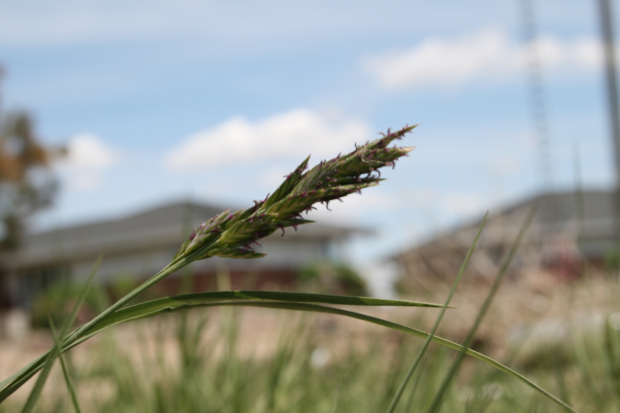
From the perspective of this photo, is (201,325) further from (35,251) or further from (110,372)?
(35,251)

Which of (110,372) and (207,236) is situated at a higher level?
(207,236)

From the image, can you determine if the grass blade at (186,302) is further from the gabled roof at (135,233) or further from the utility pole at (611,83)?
the gabled roof at (135,233)

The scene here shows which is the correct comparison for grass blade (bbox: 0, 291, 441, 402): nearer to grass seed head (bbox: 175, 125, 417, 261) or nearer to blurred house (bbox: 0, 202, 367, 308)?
grass seed head (bbox: 175, 125, 417, 261)

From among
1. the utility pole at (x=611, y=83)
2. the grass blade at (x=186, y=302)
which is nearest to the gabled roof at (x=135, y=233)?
the utility pole at (x=611, y=83)

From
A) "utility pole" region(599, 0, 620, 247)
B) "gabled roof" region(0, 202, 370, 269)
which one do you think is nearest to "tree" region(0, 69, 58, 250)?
"gabled roof" region(0, 202, 370, 269)

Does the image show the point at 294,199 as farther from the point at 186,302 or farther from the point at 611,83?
the point at 611,83

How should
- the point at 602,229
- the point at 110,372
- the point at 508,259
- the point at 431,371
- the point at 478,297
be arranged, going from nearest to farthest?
the point at 508,259 → the point at 431,371 → the point at 110,372 → the point at 478,297 → the point at 602,229

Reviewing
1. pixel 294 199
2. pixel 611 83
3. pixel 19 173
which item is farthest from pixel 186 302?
pixel 19 173

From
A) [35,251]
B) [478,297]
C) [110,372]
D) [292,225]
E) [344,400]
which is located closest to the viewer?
[292,225]

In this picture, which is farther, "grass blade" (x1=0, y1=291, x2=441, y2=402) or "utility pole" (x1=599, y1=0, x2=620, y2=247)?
"utility pole" (x1=599, y1=0, x2=620, y2=247)

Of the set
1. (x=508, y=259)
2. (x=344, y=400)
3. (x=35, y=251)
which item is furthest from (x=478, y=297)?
(x=35, y=251)

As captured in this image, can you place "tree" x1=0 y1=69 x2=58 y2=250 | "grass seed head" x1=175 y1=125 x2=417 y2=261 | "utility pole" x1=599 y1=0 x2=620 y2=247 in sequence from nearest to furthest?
"grass seed head" x1=175 y1=125 x2=417 y2=261 → "utility pole" x1=599 y1=0 x2=620 y2=247 → "tree" x1=0 y1=69 x2=58 y2=250
